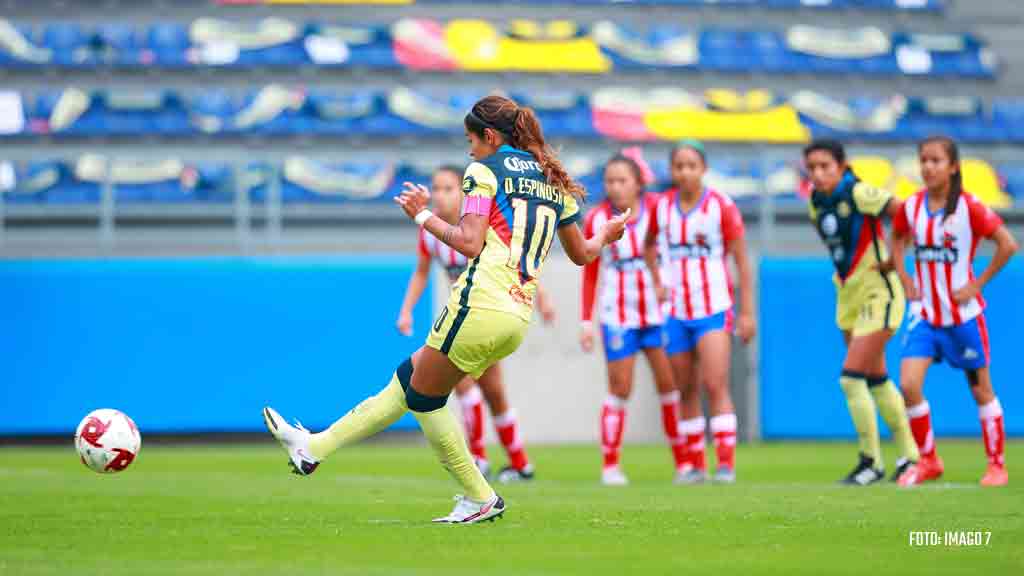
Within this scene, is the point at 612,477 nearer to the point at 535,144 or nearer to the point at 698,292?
the point at 698,292

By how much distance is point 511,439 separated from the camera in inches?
411

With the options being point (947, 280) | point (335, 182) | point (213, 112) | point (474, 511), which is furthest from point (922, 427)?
point (213, 112)

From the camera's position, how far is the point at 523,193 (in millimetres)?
6141

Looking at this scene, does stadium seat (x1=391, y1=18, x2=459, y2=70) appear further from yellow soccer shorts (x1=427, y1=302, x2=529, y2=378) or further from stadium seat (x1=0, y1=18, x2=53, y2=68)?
yellow soccer shorts (x1=427, y1=302, x2=529, y2=378)

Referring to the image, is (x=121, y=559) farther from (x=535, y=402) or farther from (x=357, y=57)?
(x=357, y=57)

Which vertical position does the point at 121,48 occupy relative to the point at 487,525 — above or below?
above

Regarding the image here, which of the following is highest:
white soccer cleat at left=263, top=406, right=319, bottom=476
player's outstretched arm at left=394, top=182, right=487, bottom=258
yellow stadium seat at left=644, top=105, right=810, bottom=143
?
yellow stadium seat at left=644, top=105, right=810, bottom=143

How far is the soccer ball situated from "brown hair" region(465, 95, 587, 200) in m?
2.51

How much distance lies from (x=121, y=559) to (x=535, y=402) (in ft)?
33.5

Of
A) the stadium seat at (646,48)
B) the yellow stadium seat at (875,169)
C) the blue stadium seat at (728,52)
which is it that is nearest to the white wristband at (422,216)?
the yellow stadium seat at (875,169)

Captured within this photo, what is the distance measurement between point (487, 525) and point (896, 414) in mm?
4480

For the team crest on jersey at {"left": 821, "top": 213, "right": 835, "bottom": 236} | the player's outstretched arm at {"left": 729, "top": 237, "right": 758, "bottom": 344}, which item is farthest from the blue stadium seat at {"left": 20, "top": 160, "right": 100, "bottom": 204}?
the team crest on jersey at {"left": 821, "top": 213, "right": 835, "bottom": 236}

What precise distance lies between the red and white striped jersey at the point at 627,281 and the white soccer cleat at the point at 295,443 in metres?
3.82

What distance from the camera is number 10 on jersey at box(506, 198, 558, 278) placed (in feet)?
20.1
